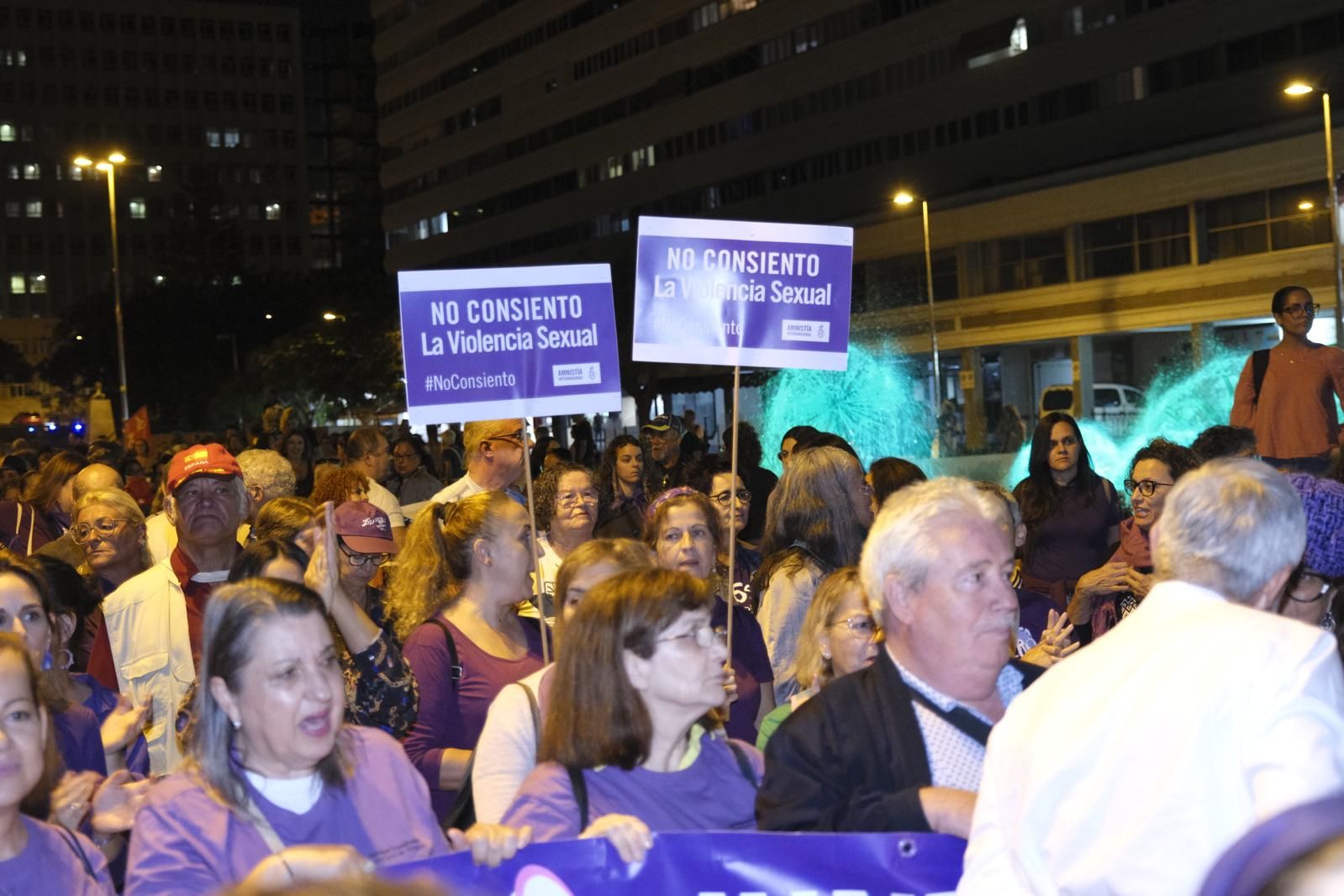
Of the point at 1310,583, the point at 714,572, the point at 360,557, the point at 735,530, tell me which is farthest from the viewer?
the point at 735,530

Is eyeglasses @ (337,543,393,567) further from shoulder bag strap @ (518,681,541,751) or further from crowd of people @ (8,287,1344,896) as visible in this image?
shoulder bag strap @ (518,681,541,751)

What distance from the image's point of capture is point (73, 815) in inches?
167

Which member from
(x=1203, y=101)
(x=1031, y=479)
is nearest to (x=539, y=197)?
(x=1203, y=101)

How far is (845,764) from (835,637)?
153 cm

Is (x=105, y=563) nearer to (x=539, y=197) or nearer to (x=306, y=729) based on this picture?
(x=306, y=729)

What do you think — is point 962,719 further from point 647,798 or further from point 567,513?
point 567,513

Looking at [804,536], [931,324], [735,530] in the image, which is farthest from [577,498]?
[931,324]

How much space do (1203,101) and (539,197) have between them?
4546 cm

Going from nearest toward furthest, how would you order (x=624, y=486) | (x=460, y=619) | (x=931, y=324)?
(x=460, y=619)
(x=624, y=486)
(x=931, y=324)

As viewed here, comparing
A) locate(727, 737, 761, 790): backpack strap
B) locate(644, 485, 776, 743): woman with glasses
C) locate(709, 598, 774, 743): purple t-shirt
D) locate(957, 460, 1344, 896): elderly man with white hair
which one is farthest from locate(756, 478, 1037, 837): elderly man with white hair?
locate(709, 598, 774, 743): purple t-shirt

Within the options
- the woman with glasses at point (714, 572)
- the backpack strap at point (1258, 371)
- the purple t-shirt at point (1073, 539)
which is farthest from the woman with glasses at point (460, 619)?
the backpack strap at point (1258, 371)

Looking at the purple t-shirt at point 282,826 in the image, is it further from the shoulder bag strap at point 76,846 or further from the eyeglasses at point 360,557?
the eyeglasses at point 360,557

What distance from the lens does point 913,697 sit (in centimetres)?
388

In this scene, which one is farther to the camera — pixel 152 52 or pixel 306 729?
pixel 152 52
